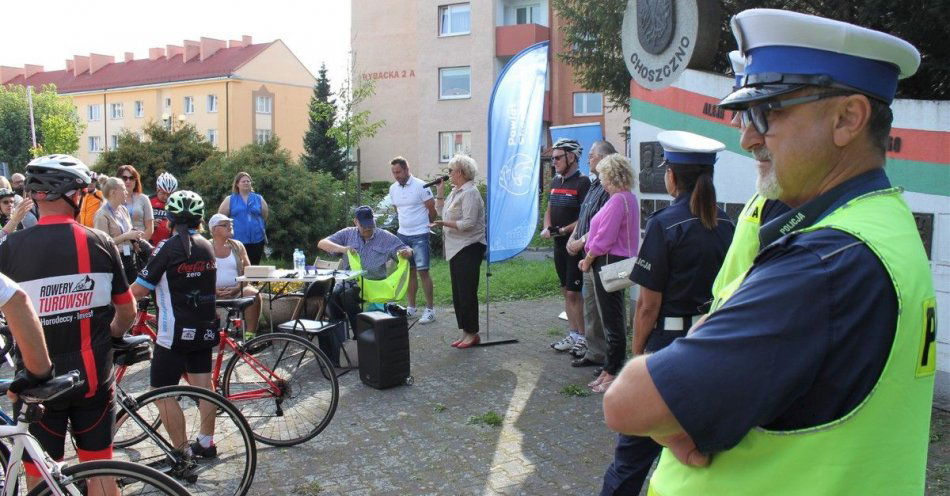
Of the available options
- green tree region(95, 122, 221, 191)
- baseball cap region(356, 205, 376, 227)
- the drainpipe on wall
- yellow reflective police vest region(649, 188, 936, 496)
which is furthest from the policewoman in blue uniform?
the drainpipe on wall

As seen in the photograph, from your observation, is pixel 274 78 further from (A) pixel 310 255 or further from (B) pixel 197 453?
(B) pixel 197 453

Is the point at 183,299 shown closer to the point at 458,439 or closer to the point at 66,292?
the point at 66,292

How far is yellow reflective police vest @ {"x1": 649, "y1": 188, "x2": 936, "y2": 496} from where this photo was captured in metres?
1.25

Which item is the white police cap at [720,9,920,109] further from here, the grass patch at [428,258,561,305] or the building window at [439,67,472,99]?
the building window at [439,67,472,99]

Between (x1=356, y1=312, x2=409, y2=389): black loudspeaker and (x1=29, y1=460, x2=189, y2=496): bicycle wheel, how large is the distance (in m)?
3.95

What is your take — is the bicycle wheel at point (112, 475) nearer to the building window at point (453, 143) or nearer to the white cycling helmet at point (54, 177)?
the white cycling helmet at point (54, 177)

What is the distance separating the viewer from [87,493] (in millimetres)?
2984

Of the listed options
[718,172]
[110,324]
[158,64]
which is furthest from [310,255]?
[158,64]

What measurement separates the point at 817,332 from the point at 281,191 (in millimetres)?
18812

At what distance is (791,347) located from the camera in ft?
4.01

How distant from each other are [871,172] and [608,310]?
17.9 ft

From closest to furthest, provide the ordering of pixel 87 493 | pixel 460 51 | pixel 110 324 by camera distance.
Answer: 1. pixel 87 493
2. pixel 110 324
3. pixel 460 51

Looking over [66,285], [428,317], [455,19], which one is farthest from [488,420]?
[455,19]

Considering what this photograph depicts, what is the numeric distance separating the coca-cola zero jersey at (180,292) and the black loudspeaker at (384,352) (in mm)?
2133
